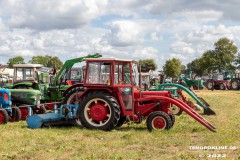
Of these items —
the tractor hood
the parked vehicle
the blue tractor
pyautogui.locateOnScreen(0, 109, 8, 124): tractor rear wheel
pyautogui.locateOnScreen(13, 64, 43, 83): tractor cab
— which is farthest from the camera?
pyautogui.locateOnScreen(13, 64, 43, 83): tractor cab

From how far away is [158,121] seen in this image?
9977mm

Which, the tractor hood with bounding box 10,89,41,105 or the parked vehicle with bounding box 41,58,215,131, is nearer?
the parked vehicle with bounding box 41,58,215,131

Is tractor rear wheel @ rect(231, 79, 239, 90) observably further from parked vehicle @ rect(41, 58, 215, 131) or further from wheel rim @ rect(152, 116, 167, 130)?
wheel rim @ rect(152, 116, 167, 130)

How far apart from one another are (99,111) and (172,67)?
77.7 meters

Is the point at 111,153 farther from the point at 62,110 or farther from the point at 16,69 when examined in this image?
the point at 16,69

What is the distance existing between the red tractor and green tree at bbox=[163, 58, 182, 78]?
75.8m

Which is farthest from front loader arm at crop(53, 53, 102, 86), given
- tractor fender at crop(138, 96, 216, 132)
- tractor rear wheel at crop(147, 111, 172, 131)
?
tractor rear wheel at crop(147, 111, 172, 131)

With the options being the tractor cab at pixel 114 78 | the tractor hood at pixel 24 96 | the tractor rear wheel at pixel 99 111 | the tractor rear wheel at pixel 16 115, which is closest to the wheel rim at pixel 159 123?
the tractor cab at pixel 114 78

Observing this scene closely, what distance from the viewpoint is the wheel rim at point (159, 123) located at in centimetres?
995

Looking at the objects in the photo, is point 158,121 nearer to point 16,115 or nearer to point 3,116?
point 3,116

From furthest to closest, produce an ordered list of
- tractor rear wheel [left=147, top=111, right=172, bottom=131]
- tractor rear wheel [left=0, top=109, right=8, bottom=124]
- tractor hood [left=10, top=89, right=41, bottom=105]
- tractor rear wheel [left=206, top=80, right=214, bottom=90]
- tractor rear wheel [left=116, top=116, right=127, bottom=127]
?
tractor rear wheel [left=206, top=80, right=214, bottom=90], tractor hood [left=10, top=89, right=41, bottom=105], tractor rear wheel [left=0, top=109, right=8, bottom=124], tractor rear wheel [left=116, top=116, right=127, bottom=127], tractor rear wheel [left=147, top=111, right=172, bottom=131]

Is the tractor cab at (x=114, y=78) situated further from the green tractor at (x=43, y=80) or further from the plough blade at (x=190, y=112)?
the green tractor at (x=43, y=80)

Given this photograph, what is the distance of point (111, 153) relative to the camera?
7.37 meters

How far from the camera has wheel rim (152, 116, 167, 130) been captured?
9945 mm
